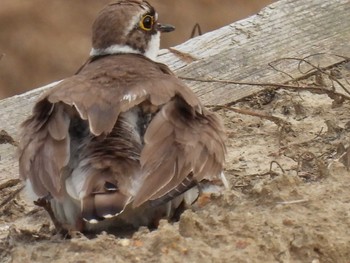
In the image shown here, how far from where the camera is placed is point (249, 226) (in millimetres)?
5996

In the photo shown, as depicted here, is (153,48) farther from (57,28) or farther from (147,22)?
(57,28)

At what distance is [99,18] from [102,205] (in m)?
2.13

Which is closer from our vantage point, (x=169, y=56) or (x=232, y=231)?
(x=232, y=231)

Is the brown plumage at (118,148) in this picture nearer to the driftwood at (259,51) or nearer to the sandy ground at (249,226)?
the sandy ground at (249,226)

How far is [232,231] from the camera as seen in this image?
5.97 meters

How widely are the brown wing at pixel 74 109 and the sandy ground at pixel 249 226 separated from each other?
0.27m

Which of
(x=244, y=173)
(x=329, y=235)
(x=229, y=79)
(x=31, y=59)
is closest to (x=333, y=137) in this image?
(x=244, y=173)

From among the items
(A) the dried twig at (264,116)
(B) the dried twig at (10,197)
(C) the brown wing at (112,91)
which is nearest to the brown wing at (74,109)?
(C) the brown wing at (112,91)

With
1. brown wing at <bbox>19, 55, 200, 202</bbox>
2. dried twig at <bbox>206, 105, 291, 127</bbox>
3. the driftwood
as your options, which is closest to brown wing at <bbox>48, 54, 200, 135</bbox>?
brown wing at <bbox>19, 55, 200, 202</bbox>

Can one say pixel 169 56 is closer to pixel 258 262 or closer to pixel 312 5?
pixel 312 5

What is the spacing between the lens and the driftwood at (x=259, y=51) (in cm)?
826

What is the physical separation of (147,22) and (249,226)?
2.61m

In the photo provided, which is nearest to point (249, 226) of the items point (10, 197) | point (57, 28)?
point (10, 197)

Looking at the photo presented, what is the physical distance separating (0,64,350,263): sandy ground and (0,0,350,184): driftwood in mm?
903
